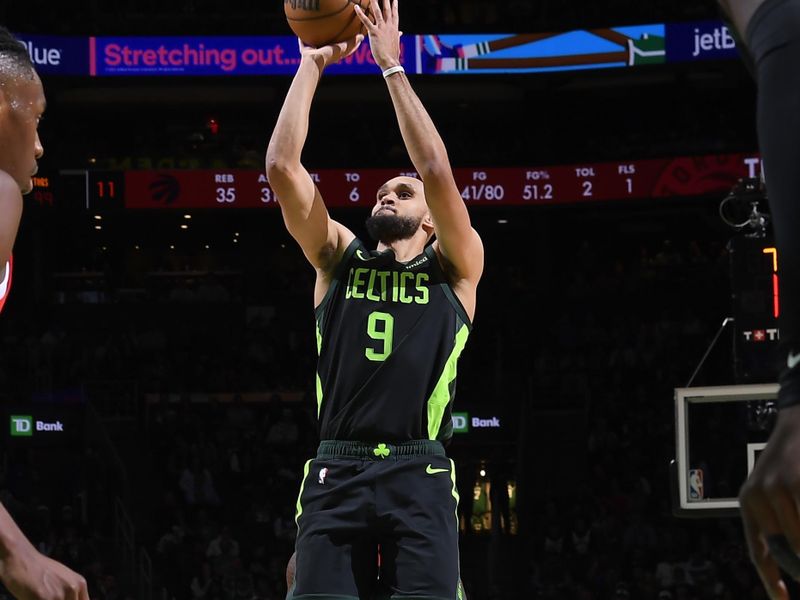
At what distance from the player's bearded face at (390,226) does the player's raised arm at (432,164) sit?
16cm

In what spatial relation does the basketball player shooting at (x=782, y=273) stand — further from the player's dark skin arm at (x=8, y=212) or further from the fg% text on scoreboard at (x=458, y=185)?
the fg% text on scoreboard at (x=458, y=185)

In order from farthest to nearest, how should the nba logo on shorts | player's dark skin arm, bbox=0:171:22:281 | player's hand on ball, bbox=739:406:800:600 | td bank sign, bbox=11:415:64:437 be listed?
1. td bank sign, bbox=11:415:64:437
2. the nba logo on shorts
3. player's dark skin arm, bbox=0:171:22:281
4. player's hand on ball, bbox=739:406:800:600

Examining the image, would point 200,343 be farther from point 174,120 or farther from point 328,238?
point 328,238

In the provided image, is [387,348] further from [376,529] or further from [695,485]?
[695,485]

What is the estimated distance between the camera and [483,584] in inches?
674

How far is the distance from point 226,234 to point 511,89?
6534mm

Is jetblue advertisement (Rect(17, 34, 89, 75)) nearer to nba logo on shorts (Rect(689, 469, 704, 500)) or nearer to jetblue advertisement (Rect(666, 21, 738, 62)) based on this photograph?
jetblue advertisement (Rect(666, 21, 738, 62))

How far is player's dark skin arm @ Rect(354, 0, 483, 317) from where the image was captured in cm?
459

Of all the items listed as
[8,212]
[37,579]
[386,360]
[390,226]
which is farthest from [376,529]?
[37,579]

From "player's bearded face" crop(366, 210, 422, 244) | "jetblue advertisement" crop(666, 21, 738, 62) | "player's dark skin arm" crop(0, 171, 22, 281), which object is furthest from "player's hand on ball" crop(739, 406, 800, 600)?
"jetblue advertisement" crop(666, 21, 738, 62)

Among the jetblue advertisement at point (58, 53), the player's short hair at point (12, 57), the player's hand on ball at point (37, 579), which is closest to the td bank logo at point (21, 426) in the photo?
the jetblue advertisement at point (58, 53)

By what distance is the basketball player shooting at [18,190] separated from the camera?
2.04 m

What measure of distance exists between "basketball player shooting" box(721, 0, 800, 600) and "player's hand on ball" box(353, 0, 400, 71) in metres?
3.43

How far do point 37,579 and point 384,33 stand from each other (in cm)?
314
